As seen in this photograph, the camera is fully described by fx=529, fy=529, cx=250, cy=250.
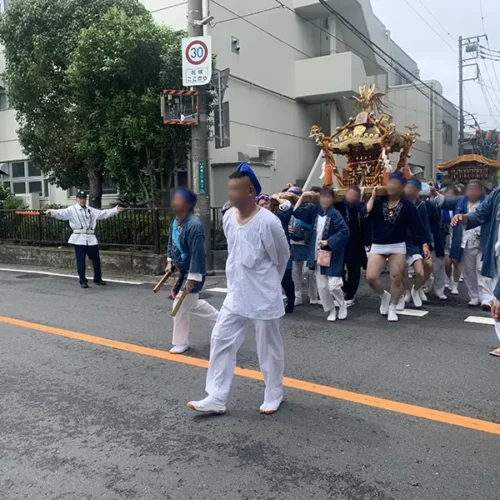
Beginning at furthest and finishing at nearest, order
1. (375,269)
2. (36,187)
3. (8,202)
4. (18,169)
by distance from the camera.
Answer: (18,169) < (36,187) < (8,202) < (375,269)

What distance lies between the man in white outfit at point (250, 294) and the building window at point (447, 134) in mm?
28892

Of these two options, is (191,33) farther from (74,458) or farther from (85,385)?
(74,458)

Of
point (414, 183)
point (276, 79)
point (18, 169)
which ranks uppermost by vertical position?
point (276, 79)

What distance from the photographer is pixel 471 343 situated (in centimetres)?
552

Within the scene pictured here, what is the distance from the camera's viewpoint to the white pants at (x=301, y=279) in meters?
7.36

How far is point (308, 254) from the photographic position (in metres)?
7.02

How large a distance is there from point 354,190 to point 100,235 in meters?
6.15

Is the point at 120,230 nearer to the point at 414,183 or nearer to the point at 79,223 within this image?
the point at 79,223

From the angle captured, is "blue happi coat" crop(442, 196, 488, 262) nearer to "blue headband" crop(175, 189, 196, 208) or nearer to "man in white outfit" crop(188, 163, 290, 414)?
"blue headband" crop(175, 189, 196, 208)

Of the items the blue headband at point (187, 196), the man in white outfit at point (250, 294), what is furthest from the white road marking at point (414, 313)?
the man in white outfit at point (250, 294)

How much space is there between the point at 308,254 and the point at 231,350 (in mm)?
3385

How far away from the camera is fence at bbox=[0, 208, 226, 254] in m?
10.5

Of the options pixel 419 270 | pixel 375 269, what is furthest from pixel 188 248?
pixel 419 270

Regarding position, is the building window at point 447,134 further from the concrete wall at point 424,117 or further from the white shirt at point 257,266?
the white shirt at point 257,266
